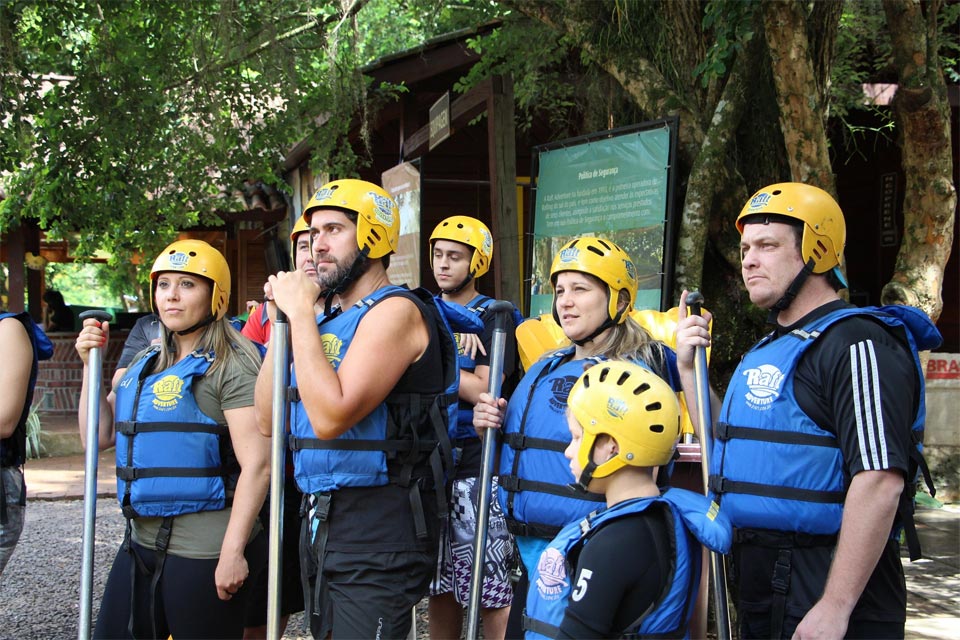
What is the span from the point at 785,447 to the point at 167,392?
233 cm

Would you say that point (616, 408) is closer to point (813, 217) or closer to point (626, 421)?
point (626, 421)

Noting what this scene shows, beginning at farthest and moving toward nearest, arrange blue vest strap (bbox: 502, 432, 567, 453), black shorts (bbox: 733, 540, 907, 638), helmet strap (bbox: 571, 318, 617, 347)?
helmet strap (bbox: 571, 318, 617, 347) → blue vest strap (bbox: 502, 432, 567, 453) → black shorts (bbox: 733, 540, 907, 638)

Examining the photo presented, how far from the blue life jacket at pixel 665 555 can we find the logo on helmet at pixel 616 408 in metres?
0.23

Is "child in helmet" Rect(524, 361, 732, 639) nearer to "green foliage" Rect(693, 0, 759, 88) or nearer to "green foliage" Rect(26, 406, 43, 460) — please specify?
"green foliage" Rect(693, 0, 759, 88)

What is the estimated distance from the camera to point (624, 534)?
2.33 m

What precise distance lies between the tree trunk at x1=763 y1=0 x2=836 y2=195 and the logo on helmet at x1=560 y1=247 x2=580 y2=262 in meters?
2.80

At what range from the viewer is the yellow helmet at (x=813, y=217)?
300cm

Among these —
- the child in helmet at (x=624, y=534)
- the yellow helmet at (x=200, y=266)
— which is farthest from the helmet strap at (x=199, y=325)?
the child in helmet at (x=624, y=534)

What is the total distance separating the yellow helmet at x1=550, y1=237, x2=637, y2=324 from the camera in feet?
11.4

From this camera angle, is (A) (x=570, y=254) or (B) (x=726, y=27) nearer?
(A) (x=570, y=254)

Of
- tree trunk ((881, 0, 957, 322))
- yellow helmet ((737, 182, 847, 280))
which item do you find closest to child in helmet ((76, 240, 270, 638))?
yellow helmet ((737, 182, 847, 280))

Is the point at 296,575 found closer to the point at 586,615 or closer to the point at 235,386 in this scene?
the point at 235,386

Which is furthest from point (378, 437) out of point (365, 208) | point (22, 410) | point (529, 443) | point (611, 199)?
point (611, 199)

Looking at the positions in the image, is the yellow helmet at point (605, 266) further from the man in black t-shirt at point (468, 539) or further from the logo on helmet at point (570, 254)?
the man in black t-shirt at point (468, 539)
